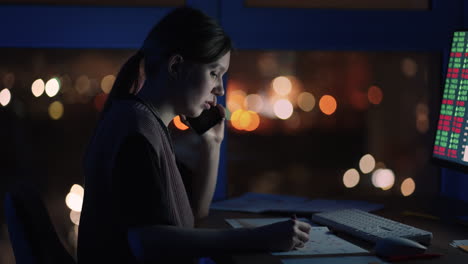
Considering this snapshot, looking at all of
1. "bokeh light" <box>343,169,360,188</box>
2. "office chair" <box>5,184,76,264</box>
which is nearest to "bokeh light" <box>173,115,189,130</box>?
"office chair" <box>5,184,76,264</box>

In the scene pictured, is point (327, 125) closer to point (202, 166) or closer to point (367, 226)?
point (202, 166)

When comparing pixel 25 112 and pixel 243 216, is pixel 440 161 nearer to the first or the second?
pixel 243 216

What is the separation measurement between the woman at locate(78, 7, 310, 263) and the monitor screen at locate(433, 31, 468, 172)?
663 mm

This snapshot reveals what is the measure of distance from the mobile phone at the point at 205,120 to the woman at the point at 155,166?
0.95 feet

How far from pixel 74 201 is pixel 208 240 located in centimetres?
126

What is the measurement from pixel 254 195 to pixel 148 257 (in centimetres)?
89

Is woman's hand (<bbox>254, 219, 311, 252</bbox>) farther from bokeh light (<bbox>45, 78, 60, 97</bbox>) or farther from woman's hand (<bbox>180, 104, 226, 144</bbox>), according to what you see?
bokeh light (<bbox>45, 78, 60, 97</bbox>)

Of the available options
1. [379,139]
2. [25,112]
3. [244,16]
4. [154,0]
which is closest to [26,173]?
[25,112]

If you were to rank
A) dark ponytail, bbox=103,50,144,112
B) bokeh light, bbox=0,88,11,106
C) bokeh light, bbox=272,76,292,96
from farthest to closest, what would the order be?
bokeh light, bbox=272,76,292,96 → bokeh light, bbox=0,88,11,106 → dark ponytail, bbox=103,50,144,112

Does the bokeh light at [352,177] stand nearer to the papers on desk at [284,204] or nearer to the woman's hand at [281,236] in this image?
the papers on desk at [284,204]

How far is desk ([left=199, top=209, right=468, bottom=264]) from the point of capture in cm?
113

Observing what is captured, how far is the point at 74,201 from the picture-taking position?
7.38ft

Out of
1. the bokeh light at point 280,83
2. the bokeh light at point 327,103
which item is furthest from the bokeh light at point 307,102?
the bokeh light at point 327,103

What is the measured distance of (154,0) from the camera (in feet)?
6.48
